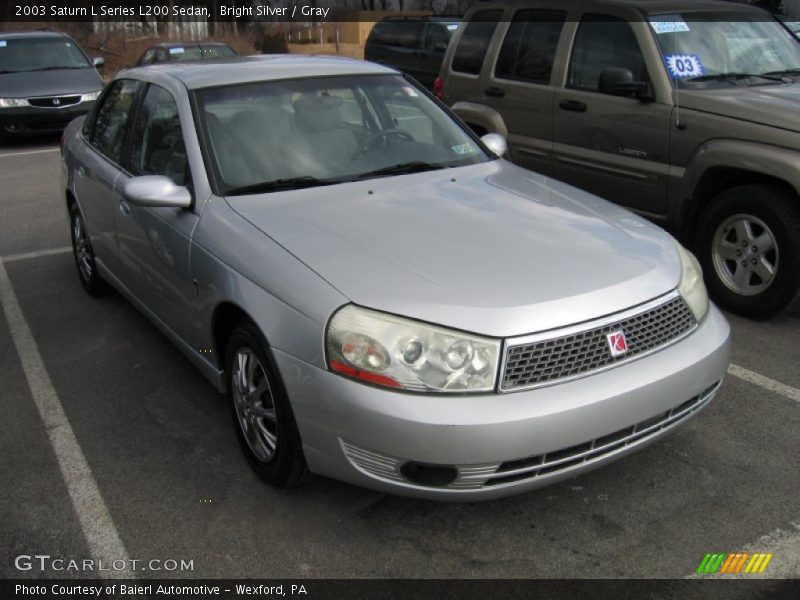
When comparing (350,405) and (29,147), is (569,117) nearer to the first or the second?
(350,405)

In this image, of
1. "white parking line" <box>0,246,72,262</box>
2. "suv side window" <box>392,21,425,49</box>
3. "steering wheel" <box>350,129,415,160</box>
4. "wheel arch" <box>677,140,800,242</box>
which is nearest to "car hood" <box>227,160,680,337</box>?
"steering wheel" <box>350,129,415,160</box>

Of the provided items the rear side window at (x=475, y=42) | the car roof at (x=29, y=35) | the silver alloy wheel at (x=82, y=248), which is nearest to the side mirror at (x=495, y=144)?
the rear side window at (x=475, y=42)

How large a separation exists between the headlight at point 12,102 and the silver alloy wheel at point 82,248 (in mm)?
7583

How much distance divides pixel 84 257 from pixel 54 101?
7.85 metres

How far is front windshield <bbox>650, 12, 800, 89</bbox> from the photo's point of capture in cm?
537

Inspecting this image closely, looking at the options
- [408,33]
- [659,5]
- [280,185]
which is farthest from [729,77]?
[408,33]

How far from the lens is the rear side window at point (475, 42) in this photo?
6.74 m

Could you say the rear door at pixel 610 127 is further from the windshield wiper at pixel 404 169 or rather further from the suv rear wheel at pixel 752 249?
the windshield wiper at pixel 404 169

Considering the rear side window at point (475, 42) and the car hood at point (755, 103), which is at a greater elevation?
the rear side window at point (475, 42)

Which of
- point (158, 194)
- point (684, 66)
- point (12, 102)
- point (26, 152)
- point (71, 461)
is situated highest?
point (684, 66)

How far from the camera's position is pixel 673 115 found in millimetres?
5215

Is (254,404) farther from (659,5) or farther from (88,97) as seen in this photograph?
(88,97)

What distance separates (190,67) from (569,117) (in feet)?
9.28

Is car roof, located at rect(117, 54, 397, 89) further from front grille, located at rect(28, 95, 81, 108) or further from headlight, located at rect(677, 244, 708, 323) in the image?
front grille, located at rect(28, 95, 81, 108)
